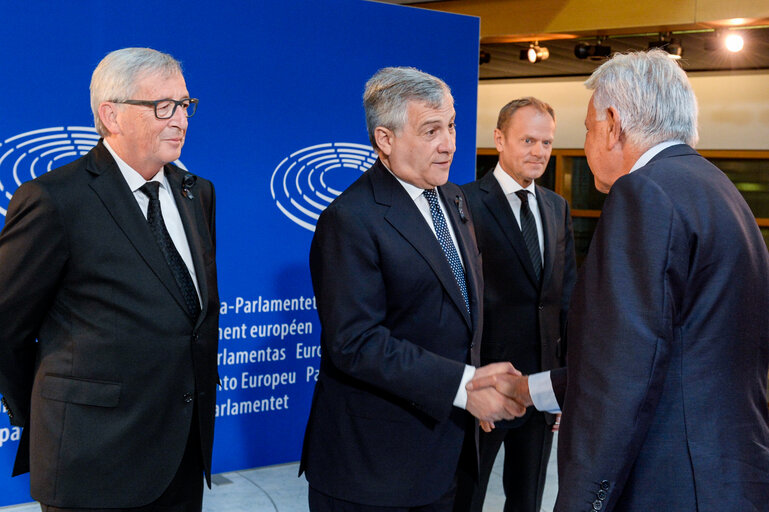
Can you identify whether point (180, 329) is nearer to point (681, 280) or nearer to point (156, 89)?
point (156, 89)

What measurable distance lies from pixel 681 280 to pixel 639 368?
19 centimetres

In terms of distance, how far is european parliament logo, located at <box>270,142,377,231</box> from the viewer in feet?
14.1

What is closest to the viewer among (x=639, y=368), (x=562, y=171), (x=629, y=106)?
(x=639, y=368)

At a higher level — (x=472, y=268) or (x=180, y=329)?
(x=472, y=268)

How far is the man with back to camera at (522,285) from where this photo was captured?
3312mm

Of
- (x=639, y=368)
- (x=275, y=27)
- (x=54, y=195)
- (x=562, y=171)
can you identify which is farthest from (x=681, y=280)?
(x=562, y=171)

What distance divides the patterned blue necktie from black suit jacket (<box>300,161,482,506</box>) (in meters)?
0.03

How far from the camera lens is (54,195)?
2.14m

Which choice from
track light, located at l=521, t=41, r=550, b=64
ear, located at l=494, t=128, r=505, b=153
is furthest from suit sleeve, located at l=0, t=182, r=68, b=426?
track light, located at l=521, t=41, r=550, b=64

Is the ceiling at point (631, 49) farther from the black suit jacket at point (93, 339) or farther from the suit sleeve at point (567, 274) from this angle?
the black suit jacket at point (93, 339)

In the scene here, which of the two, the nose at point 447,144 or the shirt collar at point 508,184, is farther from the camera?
the shirt collar at point 508,184

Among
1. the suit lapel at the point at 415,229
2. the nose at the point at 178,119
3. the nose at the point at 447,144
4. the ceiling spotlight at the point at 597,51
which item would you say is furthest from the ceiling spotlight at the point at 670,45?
the nose at the point at 178,119

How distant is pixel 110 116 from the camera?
7.72 ft

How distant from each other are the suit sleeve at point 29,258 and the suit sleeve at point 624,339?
1.33 meters
